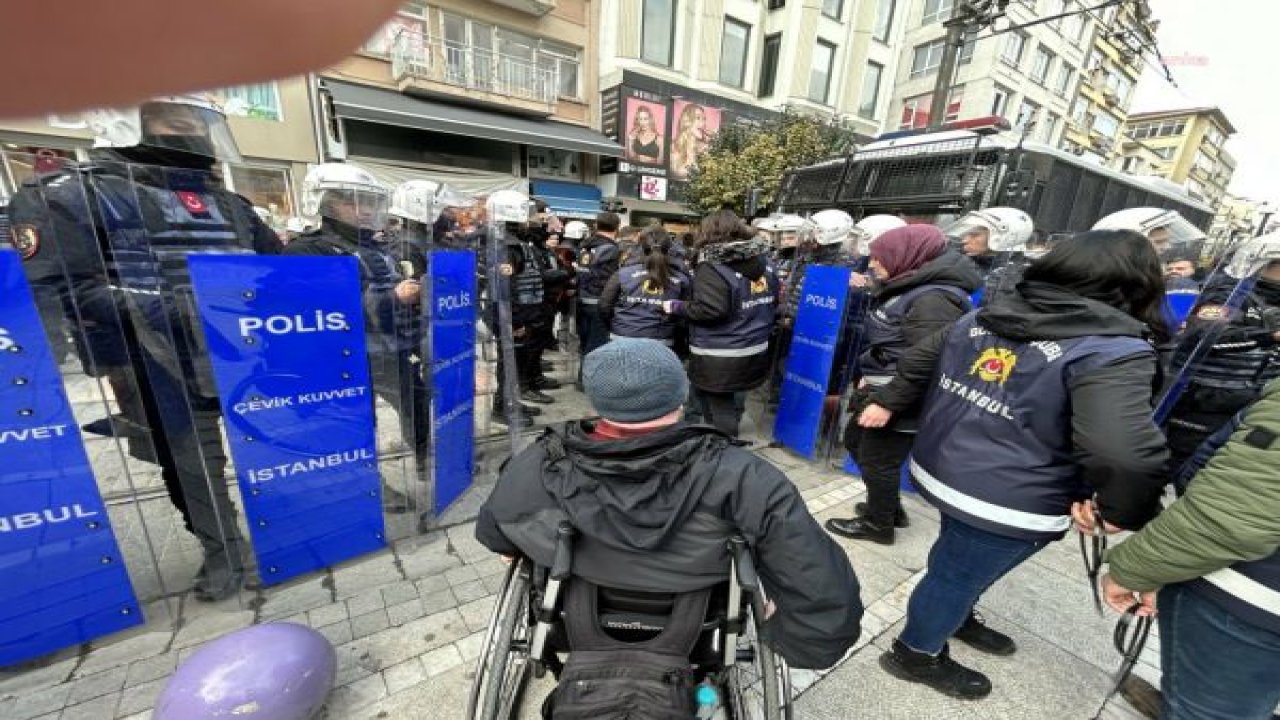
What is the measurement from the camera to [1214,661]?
1.41 m

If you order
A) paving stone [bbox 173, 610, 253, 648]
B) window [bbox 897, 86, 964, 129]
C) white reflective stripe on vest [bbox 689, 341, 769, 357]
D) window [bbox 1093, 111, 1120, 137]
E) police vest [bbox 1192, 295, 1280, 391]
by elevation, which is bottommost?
paving stone [bbox 173, 610, 253, 648]

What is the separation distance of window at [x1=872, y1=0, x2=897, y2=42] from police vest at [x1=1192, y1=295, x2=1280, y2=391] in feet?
69.9

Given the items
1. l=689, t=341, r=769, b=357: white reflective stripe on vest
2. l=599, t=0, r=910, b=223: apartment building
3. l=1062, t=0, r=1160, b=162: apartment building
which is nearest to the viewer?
l=689, t=341, r=769, b=357: white reflective stripe on vest

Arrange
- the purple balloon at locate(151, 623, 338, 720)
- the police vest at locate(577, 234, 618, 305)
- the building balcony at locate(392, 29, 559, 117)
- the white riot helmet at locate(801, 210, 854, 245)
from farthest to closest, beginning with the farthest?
the building balcony at locate(392, 29, 559, 117) → the police vest at locate(577, 234, 618, 305) → the white riot helmet at locate(801, 210, 854, 245) → the purple balloon at locate(151, 623, 338, 720)

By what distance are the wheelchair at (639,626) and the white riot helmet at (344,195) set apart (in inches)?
92.3

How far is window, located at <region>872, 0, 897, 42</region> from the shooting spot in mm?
19328

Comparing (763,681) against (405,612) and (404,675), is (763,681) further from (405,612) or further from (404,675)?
(405,612)

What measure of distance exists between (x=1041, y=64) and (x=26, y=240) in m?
31.1

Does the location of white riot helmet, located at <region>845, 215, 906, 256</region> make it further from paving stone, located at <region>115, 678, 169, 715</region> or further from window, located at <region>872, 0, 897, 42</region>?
window, located at <region>872, 0, 897, 42</region>

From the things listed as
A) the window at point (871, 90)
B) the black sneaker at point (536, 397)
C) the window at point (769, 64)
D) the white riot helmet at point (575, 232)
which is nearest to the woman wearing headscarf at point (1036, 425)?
the black sneaker at point (536, 397)

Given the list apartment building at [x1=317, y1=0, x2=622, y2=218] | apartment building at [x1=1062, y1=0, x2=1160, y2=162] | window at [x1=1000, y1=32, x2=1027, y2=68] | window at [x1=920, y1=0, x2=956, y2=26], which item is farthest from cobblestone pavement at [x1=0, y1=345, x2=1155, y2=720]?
apartment building at [x1=1062, y1=0, x2=1160, y2=162]

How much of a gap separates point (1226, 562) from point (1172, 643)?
43 centimetres

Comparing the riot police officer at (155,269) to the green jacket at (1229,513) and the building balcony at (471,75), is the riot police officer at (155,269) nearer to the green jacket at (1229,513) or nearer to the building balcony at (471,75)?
the green jacket at (1229,513)

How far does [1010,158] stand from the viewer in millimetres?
4820
